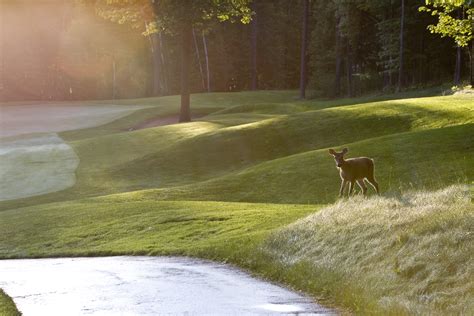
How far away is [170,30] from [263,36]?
61.6 meters

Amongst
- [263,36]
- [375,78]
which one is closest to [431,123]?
[375,78]

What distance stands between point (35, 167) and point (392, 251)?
3270 cm

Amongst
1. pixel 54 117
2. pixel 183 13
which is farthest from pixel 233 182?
pixel 54 117

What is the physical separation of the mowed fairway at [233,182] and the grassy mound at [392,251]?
14cm

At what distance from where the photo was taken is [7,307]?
1352 cm

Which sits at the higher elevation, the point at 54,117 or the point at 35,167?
the point at 54,117

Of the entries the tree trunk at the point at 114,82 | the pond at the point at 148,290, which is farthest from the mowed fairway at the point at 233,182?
the tree trunk at the point at 114,82

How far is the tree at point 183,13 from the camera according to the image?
5166cm

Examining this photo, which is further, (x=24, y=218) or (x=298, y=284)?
(x=24, y=218)

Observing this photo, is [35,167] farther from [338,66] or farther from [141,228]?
[338,66]

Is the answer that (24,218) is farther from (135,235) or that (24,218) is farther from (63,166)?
Result: (63,166)

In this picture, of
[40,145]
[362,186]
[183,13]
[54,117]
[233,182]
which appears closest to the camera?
[362,186]

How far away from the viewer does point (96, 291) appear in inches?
587

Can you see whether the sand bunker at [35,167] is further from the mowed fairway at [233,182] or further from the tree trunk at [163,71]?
the tree trunk at [163,71]
